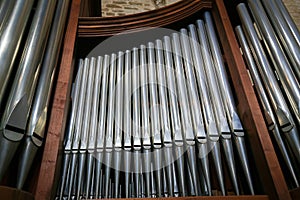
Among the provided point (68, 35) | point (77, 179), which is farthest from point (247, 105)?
point (68, 35)

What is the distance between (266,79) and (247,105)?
1.02 ft

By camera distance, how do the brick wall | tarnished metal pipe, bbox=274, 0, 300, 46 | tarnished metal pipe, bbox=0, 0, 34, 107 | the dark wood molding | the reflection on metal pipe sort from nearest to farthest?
the reflection on metal pipe < tarnished metal pipe, bbox=0, 0, 34, 107 < tarnished metal pipe, bbox=274, 0, 300, 46 < the dark wood molding < the brick wall

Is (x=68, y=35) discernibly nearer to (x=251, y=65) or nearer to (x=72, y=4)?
(x=72, y=4)

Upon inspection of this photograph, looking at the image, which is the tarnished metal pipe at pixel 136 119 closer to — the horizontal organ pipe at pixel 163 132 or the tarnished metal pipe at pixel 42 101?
the horizontal organ pipe at pixel 163 132

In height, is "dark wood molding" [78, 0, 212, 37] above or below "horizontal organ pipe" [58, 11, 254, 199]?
above

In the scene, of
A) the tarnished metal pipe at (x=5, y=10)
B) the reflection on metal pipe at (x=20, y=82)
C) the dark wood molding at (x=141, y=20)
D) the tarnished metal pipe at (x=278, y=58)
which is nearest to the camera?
the reflection on metal pipe at (x=20, y=82)

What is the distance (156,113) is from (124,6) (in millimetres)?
3608

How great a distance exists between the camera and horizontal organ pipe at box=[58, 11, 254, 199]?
1.78 meters

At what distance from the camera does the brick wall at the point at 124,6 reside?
16.4 ft

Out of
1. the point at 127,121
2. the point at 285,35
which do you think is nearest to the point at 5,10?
the point at 127,121

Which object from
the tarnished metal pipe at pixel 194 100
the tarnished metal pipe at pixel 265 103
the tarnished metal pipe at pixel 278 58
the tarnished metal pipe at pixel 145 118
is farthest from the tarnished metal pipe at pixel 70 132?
the tarnished metal pipe at pixel 278 58

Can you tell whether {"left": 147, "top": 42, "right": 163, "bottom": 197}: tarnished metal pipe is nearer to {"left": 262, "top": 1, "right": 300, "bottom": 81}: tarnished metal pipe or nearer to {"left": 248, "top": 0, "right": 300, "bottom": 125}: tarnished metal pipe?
{"left": 248, "top": 0, "right": 300, "bottom": 125}: tarnished metal pipe

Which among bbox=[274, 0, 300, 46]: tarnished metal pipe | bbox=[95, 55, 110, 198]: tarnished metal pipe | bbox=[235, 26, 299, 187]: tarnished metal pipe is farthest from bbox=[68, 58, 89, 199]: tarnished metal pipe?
bbox=[274, 0, 300, 46]: tarnished metal pipe

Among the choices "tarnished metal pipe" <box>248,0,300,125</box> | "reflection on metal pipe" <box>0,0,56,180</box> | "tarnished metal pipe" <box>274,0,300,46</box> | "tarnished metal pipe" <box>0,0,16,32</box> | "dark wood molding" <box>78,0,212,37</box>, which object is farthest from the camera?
"dark wood molding" <box>78,0,212,37</box>
